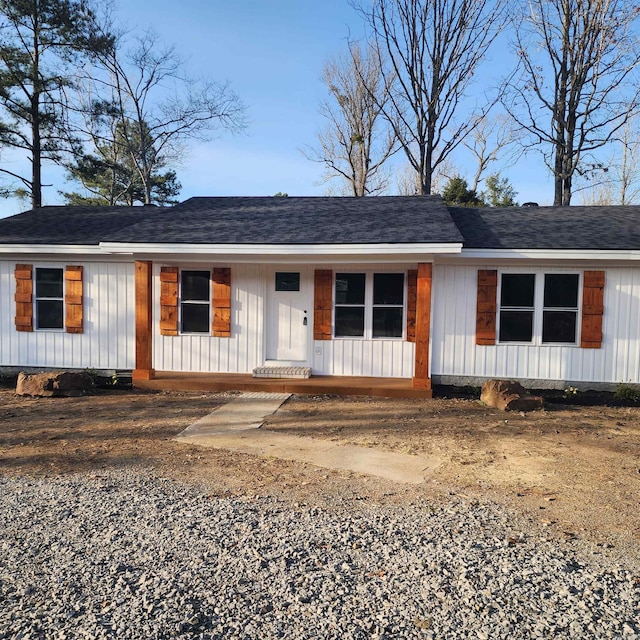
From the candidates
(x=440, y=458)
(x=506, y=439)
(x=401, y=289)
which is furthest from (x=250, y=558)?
(x=401, y=289)

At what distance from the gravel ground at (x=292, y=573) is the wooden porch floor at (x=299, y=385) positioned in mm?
4348

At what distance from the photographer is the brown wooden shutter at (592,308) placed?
330 inches

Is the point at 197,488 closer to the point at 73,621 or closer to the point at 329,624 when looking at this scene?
the point at 73,621

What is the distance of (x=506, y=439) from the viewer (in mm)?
5887

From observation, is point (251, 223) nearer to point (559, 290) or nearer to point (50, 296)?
point (50, 296)

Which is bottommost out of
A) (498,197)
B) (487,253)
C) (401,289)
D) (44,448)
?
(44,448)

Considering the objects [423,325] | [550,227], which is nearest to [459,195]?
[550,227]

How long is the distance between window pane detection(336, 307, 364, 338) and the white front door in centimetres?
67

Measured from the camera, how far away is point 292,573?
287 centimetres

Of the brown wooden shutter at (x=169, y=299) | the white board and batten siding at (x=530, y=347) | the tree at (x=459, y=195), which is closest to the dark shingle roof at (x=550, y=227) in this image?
the white board and batten siding at (x=530, y=347)

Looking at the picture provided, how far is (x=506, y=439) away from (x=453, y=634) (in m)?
3.90

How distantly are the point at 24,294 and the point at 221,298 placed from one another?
12.5ft

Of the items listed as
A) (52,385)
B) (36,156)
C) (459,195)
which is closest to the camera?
(52,385)

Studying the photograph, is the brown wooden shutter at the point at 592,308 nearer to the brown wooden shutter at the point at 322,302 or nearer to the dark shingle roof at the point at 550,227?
the dark shingle roof at the point at 550,227
